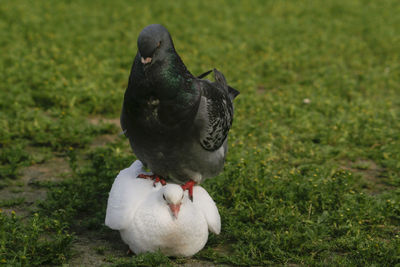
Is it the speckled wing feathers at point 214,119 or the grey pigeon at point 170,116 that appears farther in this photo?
the speckled wing feathers at point 214,119

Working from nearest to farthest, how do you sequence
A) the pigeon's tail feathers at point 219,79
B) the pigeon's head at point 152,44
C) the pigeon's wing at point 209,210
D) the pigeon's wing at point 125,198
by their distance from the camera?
the pigeon's head at point 152,44
the pigeon's wing at point 125,198
the pigeon's wing at point 209,210
the pigeon's tail feathers at point 219,79

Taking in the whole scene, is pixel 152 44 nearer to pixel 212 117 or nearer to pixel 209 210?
pixel 212 117

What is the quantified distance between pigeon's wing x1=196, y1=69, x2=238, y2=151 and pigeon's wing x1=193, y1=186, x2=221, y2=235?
1.40 feet

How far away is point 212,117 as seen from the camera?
178 inches

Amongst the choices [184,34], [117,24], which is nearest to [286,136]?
[184,34]

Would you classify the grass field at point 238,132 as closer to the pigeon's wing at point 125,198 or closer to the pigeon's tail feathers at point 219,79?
the pigeon's wing at point 125,198

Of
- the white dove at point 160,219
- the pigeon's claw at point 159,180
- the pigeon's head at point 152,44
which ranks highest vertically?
the pigeon's head at point 152,44

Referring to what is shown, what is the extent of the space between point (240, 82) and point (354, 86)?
1.95 meters

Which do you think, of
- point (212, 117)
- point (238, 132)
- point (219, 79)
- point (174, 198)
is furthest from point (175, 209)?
point (238, 132)

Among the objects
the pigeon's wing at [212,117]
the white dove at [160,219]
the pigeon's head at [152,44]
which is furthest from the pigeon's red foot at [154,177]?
the pigeon's head at [152,44]

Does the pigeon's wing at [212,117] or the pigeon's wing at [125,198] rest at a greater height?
the pigeon's wing at [212,117]

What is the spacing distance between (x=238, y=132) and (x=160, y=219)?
3158mm

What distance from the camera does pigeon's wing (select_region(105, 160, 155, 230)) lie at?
13.7ft

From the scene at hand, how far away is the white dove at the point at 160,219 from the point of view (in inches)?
159
